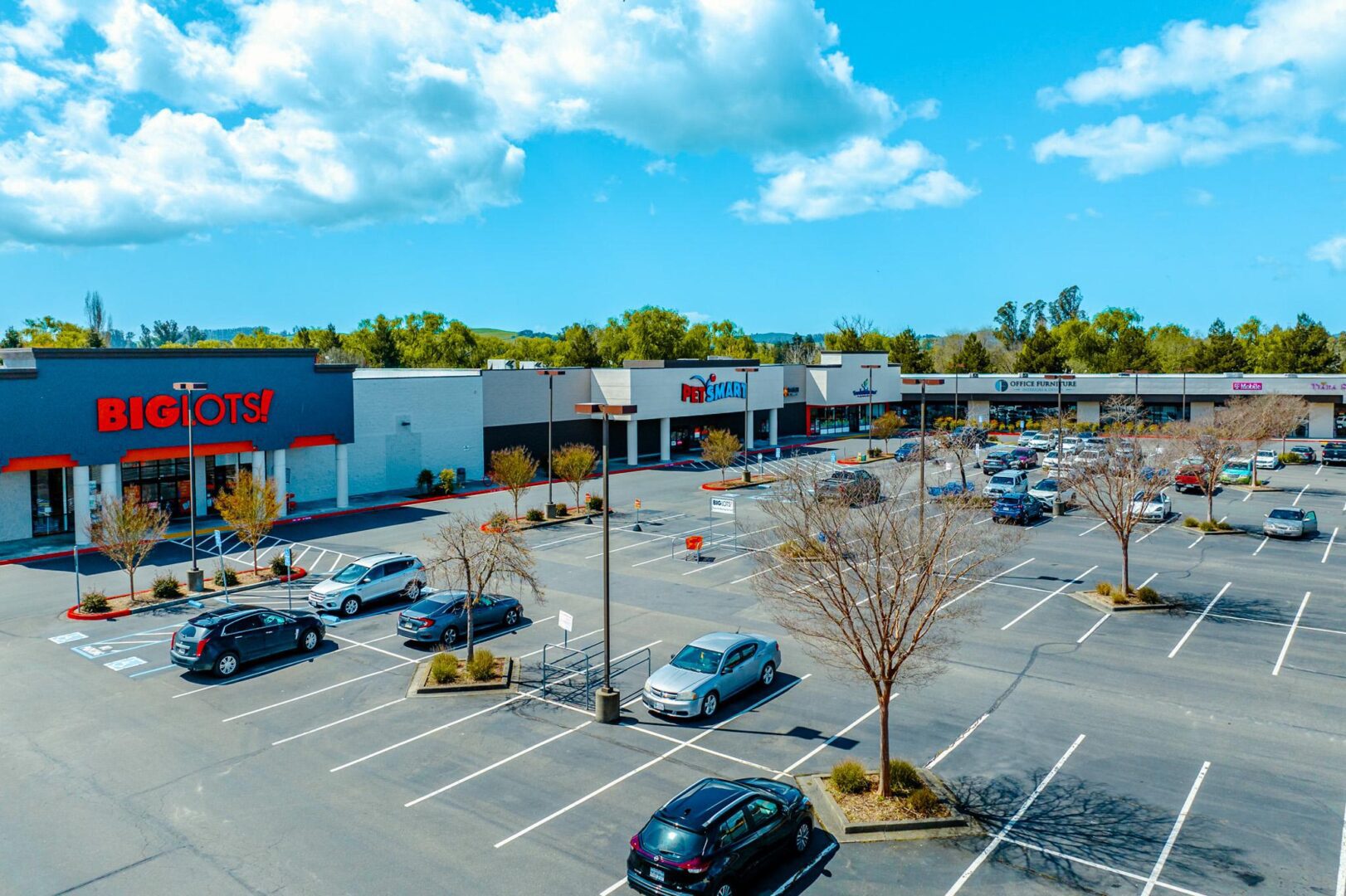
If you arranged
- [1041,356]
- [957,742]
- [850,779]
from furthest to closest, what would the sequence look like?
[1041,356], [957,742], [850,779]

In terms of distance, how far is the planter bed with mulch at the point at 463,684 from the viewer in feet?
67.9

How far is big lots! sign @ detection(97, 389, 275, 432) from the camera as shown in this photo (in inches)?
1473

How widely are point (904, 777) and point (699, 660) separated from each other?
5872 mm

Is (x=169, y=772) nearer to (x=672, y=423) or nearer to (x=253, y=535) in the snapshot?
(x=253, y=535)

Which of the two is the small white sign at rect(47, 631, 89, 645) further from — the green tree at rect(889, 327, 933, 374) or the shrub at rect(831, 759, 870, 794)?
the green tree at rect(889, 327, 933, 374)

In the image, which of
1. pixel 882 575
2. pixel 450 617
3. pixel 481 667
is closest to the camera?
pixel 882 575

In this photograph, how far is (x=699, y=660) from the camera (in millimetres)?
20062

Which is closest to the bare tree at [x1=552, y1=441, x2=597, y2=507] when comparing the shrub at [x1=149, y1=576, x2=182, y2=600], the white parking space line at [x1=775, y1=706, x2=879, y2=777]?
the shrub at [x1=149, y1=576, x2=182, y2=600]

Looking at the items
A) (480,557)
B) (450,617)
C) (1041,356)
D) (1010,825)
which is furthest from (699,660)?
(1041,356)

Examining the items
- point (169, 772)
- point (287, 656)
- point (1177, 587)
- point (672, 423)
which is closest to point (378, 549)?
point (287, 656)

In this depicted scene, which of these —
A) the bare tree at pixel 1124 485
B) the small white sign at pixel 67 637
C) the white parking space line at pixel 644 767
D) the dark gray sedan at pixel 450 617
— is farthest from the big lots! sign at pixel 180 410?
the bare tree at pixel 1124 485

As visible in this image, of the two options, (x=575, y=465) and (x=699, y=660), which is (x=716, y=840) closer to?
(x=699, y=660)

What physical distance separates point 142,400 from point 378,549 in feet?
41.9

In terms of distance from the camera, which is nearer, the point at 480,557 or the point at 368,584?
the point at 480,557
